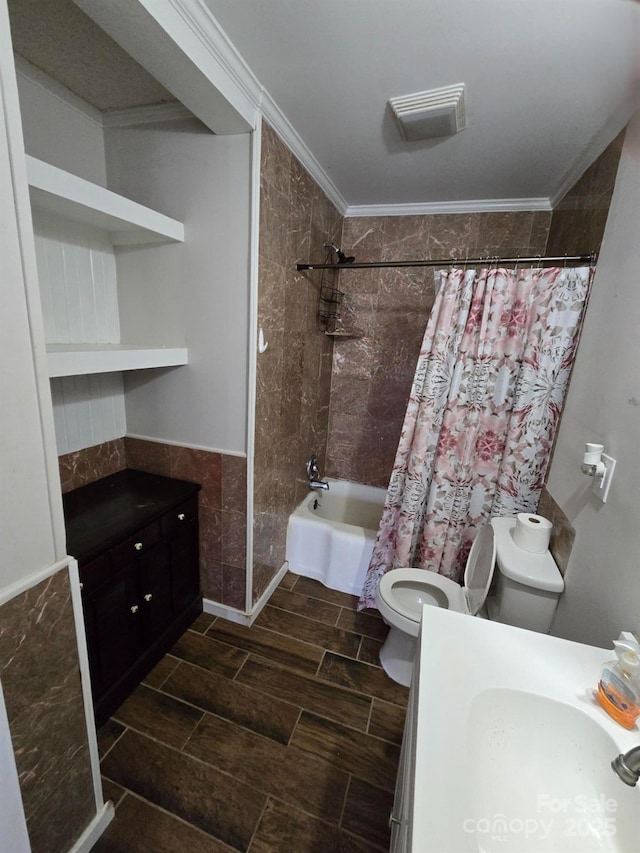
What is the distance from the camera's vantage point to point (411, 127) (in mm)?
1503

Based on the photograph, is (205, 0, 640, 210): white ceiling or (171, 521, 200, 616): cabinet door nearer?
(205, 0, 640, 210): white ceiling

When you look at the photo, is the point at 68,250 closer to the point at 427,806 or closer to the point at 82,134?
the point at 82,134

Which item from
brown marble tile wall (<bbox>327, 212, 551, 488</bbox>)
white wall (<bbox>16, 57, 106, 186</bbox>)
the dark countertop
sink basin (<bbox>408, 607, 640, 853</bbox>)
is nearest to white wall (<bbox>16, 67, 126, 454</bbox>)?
white wall (<bbox>16, 57, 106, 186</bbox>)

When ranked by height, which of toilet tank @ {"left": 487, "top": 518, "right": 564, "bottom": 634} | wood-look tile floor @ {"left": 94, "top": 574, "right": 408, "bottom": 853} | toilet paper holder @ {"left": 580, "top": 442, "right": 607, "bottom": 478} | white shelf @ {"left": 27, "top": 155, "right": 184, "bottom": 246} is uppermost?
white shelf @ {"left": 27, "top": 155, "right": 184, "bottom": 246}

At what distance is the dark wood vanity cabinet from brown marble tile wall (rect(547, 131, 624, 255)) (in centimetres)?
216

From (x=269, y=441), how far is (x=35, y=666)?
123 cm

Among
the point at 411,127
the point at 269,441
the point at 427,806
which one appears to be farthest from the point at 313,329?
the point at 427,806

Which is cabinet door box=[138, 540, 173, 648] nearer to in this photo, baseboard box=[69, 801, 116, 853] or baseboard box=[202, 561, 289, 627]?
baseboard box=[202, 561, 289, 627]

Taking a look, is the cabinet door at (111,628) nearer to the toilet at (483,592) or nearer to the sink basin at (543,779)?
the toilet at (483,592)

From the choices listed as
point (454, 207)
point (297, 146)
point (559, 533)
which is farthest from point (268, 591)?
point (454, 207)

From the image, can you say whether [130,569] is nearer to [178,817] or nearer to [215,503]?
[215,503]

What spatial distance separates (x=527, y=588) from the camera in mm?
1343

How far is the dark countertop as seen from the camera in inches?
53.1

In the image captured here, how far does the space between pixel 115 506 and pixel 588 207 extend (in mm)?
2486
